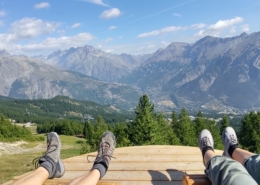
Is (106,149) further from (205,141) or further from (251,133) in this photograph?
(251,133)

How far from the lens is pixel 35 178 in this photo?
333 cm

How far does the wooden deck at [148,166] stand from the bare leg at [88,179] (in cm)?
95

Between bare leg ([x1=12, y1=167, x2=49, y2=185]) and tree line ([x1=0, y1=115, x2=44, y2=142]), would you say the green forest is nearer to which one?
tree line ([x1=0, y1=115, x2=44, y2=142])

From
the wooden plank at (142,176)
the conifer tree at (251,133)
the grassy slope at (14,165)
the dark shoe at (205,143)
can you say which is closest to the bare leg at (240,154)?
the dark shoe at (205,143)

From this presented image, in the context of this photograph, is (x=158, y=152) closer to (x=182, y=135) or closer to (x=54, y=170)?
(x=54, y=170)

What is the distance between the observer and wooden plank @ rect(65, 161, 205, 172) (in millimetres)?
5262

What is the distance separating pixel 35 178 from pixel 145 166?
2611 mm

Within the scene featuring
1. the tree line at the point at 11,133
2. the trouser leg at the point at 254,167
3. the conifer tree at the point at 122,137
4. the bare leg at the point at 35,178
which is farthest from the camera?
the tree line at the point at 11,133

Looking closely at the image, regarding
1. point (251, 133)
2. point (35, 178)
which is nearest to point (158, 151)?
point (35, 178)

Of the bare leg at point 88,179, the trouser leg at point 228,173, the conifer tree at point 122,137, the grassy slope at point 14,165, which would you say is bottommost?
the conifer tree at point 122,137

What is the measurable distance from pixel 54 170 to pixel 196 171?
269cm

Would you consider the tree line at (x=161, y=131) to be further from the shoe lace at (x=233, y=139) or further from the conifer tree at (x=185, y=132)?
the shoe lace at (x=233, y=139)

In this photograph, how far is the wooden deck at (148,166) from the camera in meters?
4.71

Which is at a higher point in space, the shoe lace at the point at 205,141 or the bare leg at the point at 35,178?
the shoe lace at the point at 205,141
